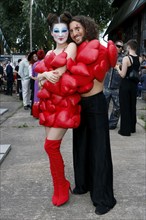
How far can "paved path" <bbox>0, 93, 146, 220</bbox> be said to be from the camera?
3652 millimetres

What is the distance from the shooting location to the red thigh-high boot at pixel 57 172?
11.9 feet

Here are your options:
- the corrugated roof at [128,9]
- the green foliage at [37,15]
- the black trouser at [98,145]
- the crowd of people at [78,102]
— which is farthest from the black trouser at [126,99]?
the green foliage at [37,15]

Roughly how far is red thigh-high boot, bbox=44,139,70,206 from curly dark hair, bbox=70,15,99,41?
108 cm

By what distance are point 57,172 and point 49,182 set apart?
858 millimetres

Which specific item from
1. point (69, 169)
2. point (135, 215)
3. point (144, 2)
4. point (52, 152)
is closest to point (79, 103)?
point (52, 152)

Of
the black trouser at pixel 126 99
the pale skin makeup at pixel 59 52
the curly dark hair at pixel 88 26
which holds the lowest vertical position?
the black trouser at pixel 126 99

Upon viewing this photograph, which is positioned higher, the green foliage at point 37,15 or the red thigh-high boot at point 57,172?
the green foliage at point 37,15

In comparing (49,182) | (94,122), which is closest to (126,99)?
(49,182)

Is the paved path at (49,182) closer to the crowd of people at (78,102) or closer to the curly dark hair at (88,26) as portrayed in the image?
the crowd of people at (78,102)

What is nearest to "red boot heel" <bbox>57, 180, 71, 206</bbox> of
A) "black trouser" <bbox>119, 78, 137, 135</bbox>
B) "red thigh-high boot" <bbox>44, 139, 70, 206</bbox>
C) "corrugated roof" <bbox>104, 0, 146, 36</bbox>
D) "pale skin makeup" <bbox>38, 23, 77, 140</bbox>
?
"red thigh-high boot" <bbox>44, 139, 70, 206</bbox>

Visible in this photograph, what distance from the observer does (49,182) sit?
452 cm

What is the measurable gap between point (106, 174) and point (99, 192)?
0.63ft

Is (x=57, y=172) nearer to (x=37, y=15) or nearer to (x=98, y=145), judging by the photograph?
(x=98, y=145)

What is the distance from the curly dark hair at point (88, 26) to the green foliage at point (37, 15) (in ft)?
72.2
